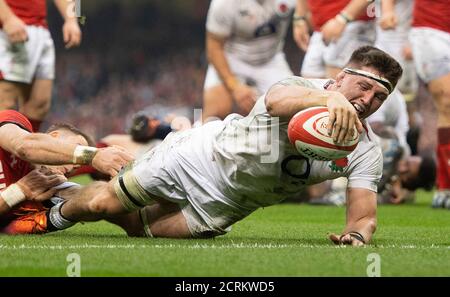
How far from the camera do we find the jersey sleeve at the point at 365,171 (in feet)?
21.1

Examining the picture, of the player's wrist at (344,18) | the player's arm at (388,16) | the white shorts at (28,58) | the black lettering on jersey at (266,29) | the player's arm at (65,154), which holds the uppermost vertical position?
the player's arm at (65,154)

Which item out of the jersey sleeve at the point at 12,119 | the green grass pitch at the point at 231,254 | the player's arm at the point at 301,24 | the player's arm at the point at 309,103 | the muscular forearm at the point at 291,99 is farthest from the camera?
the player's arm at the point at 301,24

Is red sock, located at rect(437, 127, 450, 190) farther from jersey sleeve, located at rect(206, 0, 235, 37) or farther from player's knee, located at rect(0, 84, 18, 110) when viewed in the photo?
player's knee, located at rect(0, 84, 18, 110)

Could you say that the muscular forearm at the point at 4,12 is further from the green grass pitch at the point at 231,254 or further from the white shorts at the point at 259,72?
the green grass pitch at the point at 231,254

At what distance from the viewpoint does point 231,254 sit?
571 centimetres

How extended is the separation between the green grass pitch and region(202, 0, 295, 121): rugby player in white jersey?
15.6ft

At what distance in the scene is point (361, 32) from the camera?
40.7 feet

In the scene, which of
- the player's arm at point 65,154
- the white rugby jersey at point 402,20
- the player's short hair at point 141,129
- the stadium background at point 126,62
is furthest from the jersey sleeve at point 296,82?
the stadium background at point 126,62

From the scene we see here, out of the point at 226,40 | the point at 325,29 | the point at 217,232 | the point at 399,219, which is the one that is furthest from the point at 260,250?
the point at 226,40

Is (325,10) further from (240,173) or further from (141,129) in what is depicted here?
(240,173)

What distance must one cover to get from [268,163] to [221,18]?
6516mm

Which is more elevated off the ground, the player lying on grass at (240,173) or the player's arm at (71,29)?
the player lying on grass at (240,173)
